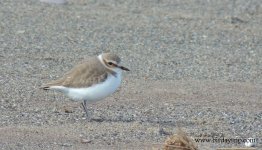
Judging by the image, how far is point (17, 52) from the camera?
52.0ft

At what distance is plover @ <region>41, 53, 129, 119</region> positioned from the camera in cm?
1127

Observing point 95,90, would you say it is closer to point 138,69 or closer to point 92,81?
point 92,81

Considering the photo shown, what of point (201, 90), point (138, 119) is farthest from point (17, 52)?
point (138, 119)

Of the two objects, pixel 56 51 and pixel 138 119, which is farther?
pixel 56 51

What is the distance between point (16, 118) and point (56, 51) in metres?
4.90

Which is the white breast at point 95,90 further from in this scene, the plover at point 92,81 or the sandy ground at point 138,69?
the sandy ground at point 138,69

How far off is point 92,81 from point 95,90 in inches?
6.5

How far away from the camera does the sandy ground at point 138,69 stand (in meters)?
10.9

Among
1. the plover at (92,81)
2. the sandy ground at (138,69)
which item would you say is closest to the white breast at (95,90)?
the plover at (92,81)

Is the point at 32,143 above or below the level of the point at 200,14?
below

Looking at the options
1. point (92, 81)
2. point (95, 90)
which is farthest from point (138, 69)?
point (95, 90)

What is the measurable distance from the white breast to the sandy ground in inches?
13.0

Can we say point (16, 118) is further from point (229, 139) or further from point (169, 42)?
point (169, 42)

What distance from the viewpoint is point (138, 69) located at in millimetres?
15125
